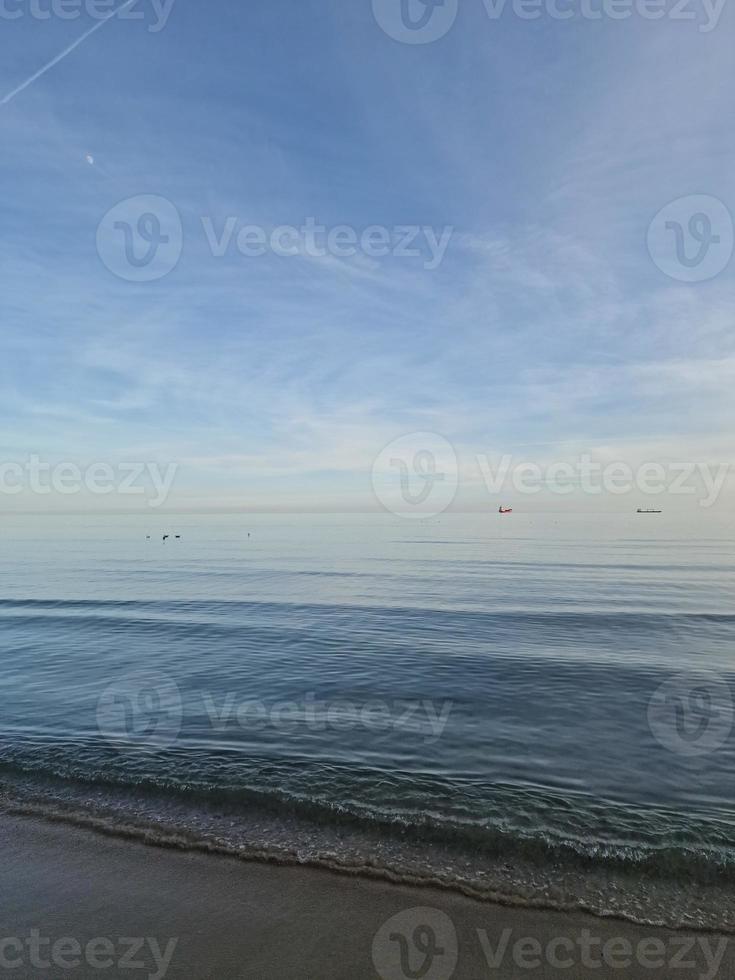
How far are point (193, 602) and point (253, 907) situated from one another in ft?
102

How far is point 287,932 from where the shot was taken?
22.3ft

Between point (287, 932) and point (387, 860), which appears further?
point (387, 860)

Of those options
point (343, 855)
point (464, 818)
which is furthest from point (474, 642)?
point (343, 855)

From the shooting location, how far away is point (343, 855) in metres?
8.53

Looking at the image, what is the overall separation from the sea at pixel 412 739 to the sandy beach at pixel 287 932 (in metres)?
0.47

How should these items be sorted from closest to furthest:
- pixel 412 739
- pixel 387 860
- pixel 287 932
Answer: pixel 287 932 < pixel 387 860 < pixel 412 739

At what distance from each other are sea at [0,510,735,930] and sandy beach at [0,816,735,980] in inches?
18.6

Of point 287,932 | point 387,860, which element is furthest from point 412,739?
point 287,932

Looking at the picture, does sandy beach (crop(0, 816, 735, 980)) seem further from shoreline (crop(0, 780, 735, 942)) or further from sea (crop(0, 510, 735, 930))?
sea (crop(0, 510, 735, 930))

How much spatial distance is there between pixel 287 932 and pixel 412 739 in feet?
24.0

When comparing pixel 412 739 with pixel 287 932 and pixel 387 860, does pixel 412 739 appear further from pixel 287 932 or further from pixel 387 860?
pixel 287 932

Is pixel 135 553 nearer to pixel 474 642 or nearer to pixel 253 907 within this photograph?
pixel 474 642

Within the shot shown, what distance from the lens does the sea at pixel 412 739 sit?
860 centimetres

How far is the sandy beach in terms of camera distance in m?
6.26
